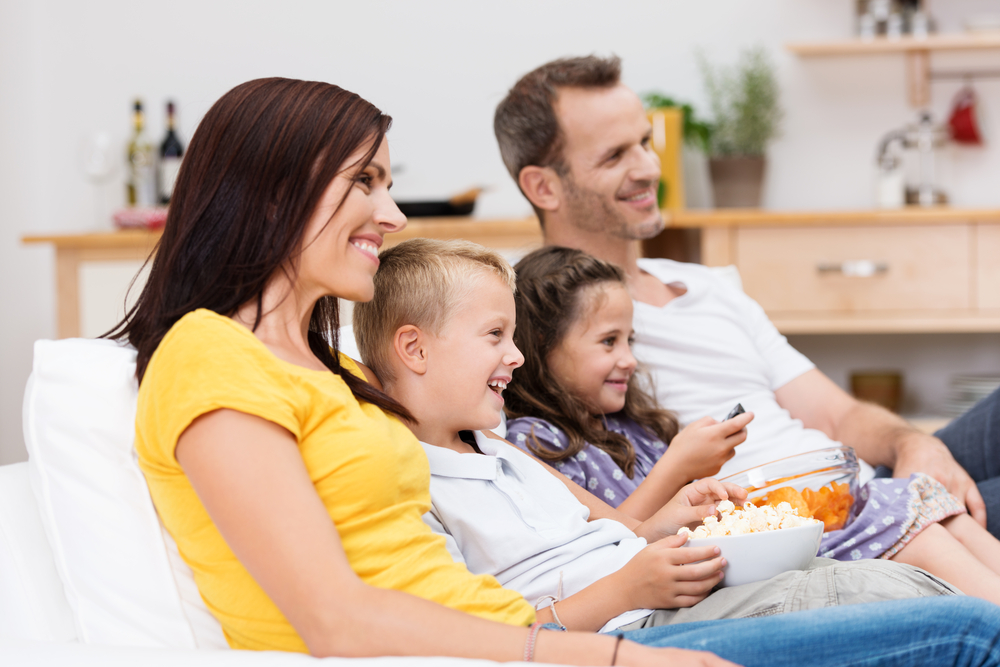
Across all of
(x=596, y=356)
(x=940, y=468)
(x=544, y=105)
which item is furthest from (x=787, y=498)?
(x=544, y=105)

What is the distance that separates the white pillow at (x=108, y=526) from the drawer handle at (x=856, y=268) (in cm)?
234

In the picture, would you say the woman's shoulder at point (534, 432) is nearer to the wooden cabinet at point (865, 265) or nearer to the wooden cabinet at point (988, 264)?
the wooden cabinet at point (865, 265)

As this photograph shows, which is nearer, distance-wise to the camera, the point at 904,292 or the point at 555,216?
the point at 555,216

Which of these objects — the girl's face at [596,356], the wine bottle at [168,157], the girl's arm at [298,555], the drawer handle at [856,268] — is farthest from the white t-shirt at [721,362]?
the wine bottle at [168,157]

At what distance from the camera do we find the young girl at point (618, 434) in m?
1.28

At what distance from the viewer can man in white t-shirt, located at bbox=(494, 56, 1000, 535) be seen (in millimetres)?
A: 1750

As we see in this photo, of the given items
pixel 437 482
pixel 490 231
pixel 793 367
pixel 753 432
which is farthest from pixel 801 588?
pixel 490 231

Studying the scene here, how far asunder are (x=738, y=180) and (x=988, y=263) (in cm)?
81

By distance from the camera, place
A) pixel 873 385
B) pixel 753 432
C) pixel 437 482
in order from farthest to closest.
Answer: pixel 873 385, pixel 753 432, pixel 437 482

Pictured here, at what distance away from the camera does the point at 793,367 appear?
1.89 metres

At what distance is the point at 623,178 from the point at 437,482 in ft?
3.19

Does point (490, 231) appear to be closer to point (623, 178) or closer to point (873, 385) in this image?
point (623, 178)

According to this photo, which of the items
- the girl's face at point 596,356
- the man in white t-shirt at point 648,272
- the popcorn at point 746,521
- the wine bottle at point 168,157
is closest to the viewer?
the popcorn at point 746,521

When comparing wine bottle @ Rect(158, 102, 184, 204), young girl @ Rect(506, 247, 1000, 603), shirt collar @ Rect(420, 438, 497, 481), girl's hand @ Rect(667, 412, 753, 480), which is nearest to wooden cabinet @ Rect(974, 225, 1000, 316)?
young girl @ Rect(506, 247, 1000, 603)
